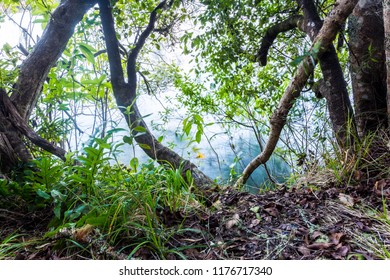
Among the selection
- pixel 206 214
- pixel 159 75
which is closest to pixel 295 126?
pixel 159 75

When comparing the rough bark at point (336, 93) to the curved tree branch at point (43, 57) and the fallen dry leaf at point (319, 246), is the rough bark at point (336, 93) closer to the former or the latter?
the fallen dry leaf at point (319, 246)

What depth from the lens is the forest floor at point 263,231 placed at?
82 cm

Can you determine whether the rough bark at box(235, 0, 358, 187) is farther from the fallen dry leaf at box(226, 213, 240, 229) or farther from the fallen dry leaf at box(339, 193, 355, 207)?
the fallen dry leaf at box(226, 213, 240, 229)

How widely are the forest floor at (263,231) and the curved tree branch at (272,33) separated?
938 millimetres

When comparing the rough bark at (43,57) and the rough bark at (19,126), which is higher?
the rough bark at (43,57)

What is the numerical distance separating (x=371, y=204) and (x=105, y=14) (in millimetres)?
1330

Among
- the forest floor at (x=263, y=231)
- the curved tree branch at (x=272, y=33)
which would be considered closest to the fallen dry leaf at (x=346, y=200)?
the forest floor at (x=263, y=231)

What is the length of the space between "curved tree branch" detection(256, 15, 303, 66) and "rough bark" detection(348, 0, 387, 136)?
1.15ft

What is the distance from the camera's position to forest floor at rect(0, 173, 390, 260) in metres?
0.82

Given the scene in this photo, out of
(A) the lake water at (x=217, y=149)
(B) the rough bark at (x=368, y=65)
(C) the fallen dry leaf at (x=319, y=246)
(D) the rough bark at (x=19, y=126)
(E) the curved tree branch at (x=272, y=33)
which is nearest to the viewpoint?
(C) the fallen dry leaf at (x=319, y=246)

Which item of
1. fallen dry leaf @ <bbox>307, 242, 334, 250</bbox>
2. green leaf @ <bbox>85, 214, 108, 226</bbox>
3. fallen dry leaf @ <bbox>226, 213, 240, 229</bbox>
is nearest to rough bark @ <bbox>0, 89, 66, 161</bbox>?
green leaf @ <bbox>85, 214, 108, 226</bbox>

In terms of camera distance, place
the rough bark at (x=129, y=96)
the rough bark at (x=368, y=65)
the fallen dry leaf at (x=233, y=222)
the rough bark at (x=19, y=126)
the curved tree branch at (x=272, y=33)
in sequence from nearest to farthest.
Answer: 1. the fallen dry leaf at (x=233, y=222)
2. the rough bark at (x=19, y=126)
3. the rough bark at (x=368, y=65)
4. the rough bark at (x=129, y=96)
5. the curved tree branch at (x=272, y=33)

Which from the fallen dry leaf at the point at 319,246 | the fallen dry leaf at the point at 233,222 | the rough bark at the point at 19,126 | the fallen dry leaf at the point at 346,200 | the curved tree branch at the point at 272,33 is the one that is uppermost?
the curved tree branch at the point at 272,33

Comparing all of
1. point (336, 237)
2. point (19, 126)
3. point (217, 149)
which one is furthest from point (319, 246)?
point (217, 149)
